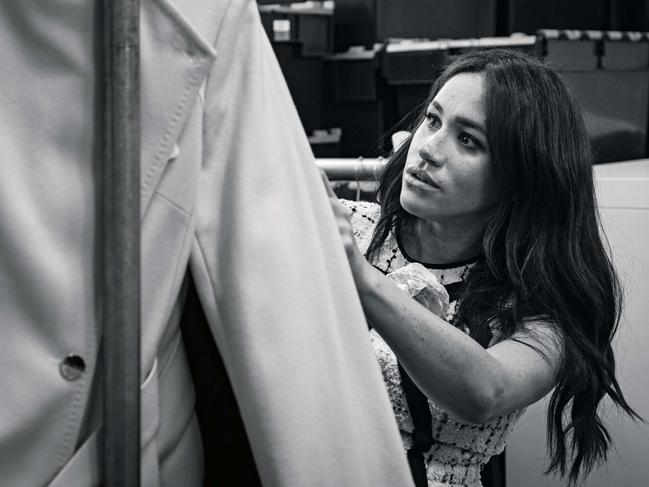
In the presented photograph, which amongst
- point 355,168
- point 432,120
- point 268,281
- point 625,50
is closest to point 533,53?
point 625,50

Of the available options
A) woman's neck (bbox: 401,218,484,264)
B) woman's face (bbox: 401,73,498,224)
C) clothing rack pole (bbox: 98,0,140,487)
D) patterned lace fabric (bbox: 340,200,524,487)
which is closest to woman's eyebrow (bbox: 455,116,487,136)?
woman's face (bbox: 401,73,498,224)

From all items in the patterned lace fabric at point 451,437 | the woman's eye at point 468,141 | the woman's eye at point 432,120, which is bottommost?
the patterned lace fabric at point 451,437

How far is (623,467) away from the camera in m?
1.51

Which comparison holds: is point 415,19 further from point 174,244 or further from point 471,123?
point 174,244

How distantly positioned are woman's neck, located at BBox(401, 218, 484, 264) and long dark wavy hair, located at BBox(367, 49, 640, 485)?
0.04 meters

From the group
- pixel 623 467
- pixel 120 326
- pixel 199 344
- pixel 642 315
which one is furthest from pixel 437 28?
pixel 120 326

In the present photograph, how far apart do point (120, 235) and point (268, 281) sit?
12 cm

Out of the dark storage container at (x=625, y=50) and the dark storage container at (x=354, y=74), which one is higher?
the dark storage container at (x=625, y=50)

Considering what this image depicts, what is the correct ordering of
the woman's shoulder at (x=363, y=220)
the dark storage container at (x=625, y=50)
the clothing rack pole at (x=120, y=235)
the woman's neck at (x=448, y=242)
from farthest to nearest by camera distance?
the dark storage container at (x=625, y=50) < the woman's shoulder at (x=363, y=220) < the woman's neck at (x=448, y=242) < the clothing rack pole at (x=120, y=235)

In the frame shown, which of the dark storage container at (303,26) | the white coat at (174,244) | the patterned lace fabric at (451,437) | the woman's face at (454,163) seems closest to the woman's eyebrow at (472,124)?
the woman's face at (454,163)

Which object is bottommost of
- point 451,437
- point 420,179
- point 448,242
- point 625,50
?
point 451,437

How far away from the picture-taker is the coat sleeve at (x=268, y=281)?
0.70m

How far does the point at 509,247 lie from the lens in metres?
1.28

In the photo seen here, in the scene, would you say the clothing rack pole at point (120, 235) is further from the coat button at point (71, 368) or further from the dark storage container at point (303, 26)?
the dark storage container at point (303, 26)
